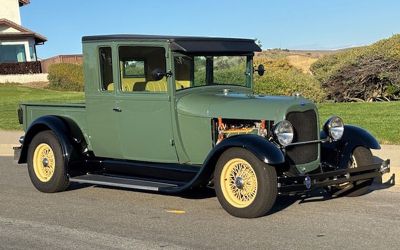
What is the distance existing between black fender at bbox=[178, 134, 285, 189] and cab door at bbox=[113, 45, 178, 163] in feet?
2.42

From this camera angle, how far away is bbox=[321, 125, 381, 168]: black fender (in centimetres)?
748

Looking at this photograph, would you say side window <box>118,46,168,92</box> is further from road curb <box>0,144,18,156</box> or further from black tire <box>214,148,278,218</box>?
road curb <box>0,144,18,156</box>

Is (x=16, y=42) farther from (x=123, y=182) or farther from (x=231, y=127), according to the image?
(x=231, y=127)

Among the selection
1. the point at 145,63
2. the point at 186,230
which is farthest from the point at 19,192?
the point at 186,230

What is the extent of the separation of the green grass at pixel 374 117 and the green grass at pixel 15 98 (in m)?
8.54

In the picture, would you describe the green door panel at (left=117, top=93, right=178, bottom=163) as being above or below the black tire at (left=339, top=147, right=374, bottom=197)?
above

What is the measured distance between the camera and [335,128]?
7.41m

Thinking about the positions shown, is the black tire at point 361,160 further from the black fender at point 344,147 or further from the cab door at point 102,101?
the cab door at point 102,101

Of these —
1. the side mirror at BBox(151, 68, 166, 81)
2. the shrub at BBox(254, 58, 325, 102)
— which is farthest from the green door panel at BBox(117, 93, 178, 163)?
the shrub at BBox(254, 58, 325, 102)

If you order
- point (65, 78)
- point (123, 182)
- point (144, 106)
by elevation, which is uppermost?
point (144, 106)

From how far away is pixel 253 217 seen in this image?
6.55m

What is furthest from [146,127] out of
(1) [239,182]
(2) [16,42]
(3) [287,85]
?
(2) [16,42]

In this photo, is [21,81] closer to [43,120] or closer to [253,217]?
[43,120]

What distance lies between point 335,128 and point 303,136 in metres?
0.61
